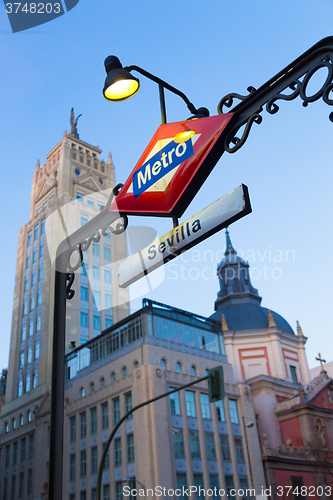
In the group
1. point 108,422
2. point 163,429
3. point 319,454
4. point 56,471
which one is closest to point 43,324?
point 108,422

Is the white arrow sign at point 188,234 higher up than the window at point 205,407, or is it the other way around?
the window at point 205,407

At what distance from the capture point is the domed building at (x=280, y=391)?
4428 cm

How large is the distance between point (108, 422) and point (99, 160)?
48930 millimetres

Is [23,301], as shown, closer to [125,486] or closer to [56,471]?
[125,486]

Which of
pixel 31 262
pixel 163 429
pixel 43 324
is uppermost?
pixel 31 262

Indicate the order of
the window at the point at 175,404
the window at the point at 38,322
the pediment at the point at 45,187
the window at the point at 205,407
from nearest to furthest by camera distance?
1. the window at the point at 175,404
2. the window at the point at 205,407
3. the window at the point at 38,322
4. the pediment at the point at 45,187

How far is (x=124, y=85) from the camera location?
555cm

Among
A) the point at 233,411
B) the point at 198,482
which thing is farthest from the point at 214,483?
the point at 233,411

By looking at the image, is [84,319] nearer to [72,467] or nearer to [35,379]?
[35,379]

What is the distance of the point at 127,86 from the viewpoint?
556 centimetres

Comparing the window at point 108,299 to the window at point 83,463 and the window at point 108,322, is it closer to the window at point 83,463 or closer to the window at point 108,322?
the window at point 108,322

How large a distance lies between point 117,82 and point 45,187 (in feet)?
233

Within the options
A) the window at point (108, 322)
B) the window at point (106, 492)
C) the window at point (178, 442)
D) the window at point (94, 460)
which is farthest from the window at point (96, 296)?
the window at point (106, 492)

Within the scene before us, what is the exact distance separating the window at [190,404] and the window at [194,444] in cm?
143
